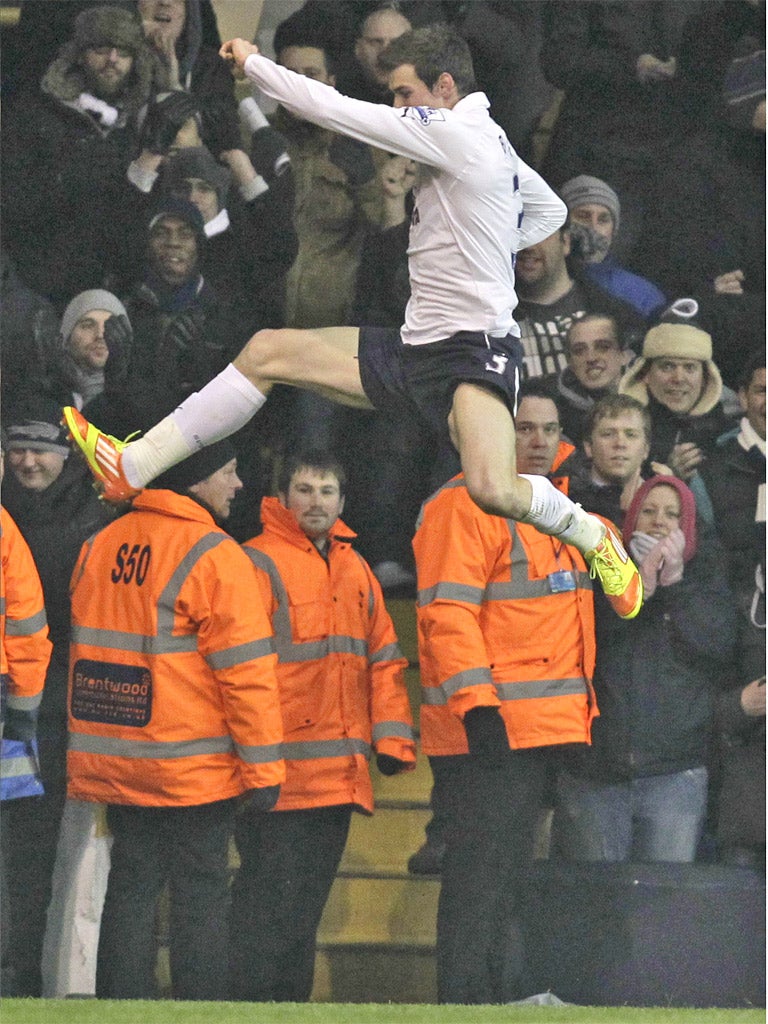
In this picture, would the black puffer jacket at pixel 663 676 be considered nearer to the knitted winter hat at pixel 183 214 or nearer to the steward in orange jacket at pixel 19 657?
the steward in orange jacket at pixel 19 657

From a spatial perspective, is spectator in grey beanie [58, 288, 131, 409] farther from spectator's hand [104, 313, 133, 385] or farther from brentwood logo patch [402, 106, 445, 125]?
brentwood logo patch [402, 106, 445, 125]

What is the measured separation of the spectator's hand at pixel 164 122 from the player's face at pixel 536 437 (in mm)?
1656

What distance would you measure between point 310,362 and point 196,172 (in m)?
1.84

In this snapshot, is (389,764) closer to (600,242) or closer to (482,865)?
(482,865)

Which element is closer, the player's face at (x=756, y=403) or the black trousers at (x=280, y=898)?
the black trousers at (x=280, y=898)

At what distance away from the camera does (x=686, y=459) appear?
588 cm

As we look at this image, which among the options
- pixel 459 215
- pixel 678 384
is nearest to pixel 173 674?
pixel 459 215

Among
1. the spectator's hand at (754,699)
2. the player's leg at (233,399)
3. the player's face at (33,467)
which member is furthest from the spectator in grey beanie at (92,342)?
the spectator's hand at (754,699)

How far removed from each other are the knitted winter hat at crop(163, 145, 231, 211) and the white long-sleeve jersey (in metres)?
1.75

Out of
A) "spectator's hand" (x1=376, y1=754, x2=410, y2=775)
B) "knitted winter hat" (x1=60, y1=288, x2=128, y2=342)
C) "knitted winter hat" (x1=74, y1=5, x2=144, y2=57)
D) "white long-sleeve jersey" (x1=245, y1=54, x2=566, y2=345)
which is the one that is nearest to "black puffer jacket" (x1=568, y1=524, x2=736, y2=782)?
"spectator's hand" (x1=376, y1=754, x2=410, y2=775)

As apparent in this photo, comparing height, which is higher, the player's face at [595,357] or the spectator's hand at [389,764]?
the player's face at [595,357]

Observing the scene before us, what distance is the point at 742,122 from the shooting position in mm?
6211

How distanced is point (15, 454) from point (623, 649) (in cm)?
213

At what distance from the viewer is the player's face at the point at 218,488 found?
5203 millimetres
